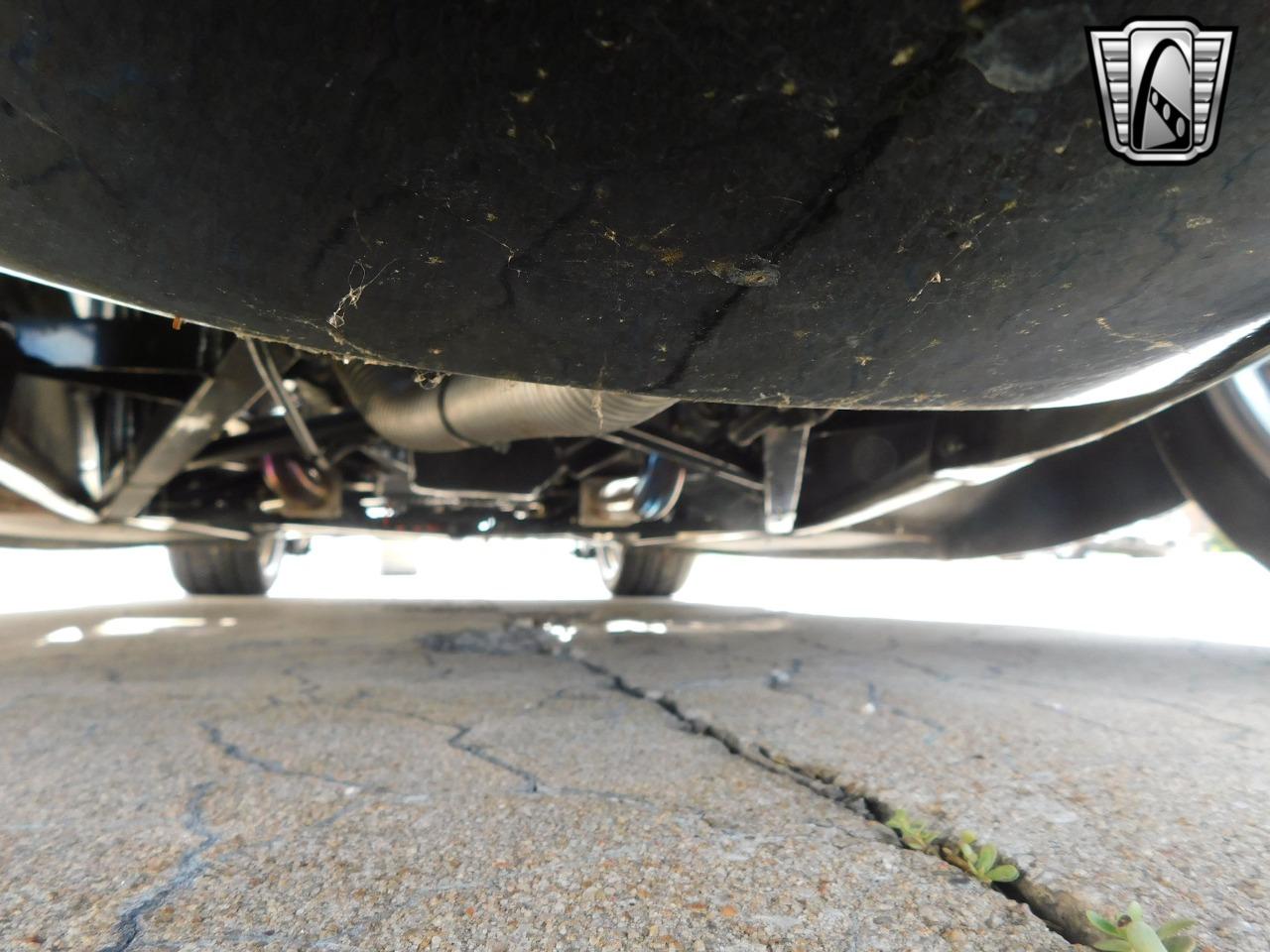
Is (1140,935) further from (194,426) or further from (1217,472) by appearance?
(194,426)

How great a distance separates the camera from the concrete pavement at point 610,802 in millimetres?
607

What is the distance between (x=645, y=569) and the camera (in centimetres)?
423

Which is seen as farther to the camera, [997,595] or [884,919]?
[997,595]

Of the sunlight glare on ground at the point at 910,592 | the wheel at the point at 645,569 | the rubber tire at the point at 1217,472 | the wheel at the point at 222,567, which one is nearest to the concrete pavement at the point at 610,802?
the rubber tire at the point at 1217,472

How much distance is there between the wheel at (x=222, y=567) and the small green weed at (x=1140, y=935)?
3.77 m

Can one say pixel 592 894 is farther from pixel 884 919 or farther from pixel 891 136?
pixel 891 136

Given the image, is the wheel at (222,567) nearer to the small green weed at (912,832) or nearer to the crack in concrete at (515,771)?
the crack in concrete at (515,771)

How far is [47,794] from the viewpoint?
0.86 m

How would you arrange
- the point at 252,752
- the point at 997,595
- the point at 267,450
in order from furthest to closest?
1. the point at 997,595
2. the point at 267,450
3. the point at 252,752

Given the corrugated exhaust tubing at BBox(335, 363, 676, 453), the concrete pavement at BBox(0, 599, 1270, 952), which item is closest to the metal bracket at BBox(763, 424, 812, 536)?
the concrete pavement at BBox(0, 599, 1270, 952)

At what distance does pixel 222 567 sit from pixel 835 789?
3.64 metres

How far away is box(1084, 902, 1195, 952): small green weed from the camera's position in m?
0.54

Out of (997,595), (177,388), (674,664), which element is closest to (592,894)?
(674,664)

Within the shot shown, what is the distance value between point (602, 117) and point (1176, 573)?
328 inches
